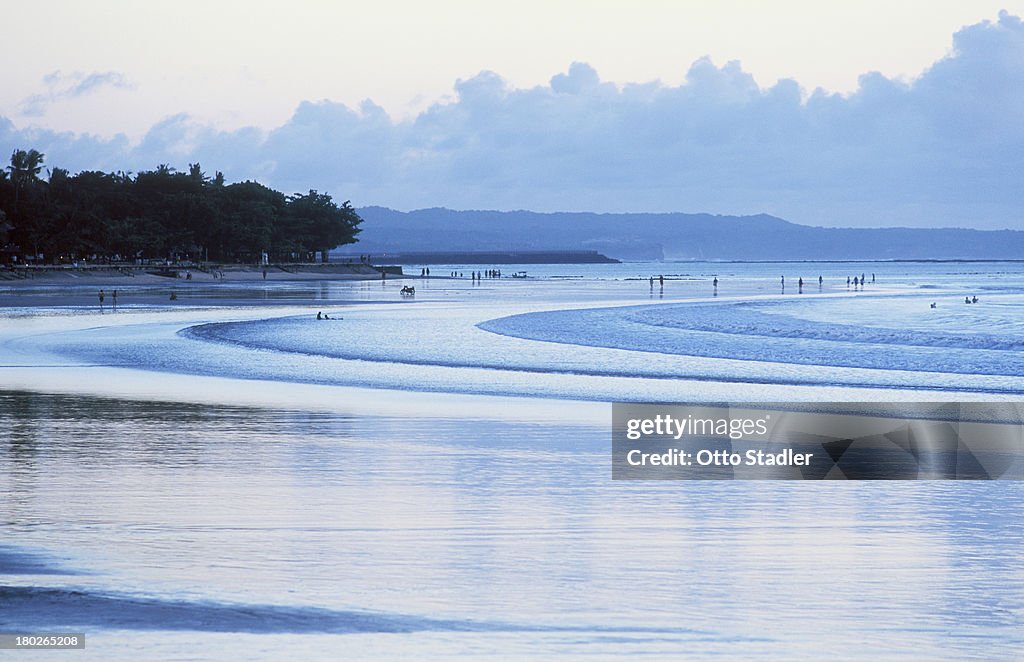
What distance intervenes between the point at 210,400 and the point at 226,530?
33.4 ft

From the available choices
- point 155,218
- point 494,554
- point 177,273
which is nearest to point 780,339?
point 494,554

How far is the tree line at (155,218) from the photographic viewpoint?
138 m

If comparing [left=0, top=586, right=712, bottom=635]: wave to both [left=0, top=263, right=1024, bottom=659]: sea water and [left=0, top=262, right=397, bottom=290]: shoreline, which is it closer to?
[left=0, top=263, right=1024, bottom=659]: sea water

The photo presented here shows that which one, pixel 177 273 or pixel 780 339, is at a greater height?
pixel 177 273

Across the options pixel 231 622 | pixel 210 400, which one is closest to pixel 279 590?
pixel 231 622

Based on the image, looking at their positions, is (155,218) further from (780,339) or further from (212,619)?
(212,619)

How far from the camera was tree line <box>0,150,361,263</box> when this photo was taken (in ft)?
453

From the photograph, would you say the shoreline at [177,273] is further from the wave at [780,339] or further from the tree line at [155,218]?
the wave at [780,339]

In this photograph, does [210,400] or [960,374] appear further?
[960,374]

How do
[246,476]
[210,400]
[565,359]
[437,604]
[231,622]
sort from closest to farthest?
[231,622] → [437,604] → [246,476] → [210,400] → [565,359]

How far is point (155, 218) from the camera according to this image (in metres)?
160

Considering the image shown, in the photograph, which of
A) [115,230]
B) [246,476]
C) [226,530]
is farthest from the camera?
[115,230]

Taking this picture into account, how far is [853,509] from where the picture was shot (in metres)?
9.87

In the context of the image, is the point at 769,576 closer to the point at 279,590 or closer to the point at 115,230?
the point at 279,590
